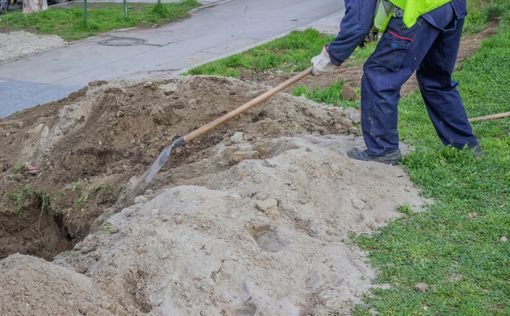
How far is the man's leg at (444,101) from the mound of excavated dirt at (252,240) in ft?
2.31

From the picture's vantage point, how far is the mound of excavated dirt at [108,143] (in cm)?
620

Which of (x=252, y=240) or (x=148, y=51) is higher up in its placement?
(x=252, y=240)

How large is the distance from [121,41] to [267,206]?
9.50 m

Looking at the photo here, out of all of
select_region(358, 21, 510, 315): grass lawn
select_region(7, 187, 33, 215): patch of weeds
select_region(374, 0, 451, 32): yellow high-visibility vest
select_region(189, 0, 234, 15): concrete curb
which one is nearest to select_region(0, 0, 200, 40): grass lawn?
select_region(189, 0, 234, 15): concrete curb

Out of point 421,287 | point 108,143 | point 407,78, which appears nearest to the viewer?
point 421,287

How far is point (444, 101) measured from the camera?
605 centimetres

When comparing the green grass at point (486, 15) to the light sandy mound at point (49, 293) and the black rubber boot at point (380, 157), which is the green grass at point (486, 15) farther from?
the light sandy mound at point (49, 293)

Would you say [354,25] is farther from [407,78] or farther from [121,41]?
[121,41]

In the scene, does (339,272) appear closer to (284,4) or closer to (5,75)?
(5,75)

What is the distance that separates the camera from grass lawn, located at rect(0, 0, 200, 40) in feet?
47.6

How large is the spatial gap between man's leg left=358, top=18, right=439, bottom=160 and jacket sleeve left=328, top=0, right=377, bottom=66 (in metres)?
0.16

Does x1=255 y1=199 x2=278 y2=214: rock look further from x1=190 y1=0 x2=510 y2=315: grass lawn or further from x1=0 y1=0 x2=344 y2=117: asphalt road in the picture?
x1=0 y1=0 x2=344 y2=117: asphalt road

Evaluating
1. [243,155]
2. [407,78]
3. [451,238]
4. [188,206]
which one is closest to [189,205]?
[188,206]

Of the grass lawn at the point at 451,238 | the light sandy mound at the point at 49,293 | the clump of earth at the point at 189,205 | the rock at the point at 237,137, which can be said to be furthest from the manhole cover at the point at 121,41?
the light sandy mound at the point at 49,293
